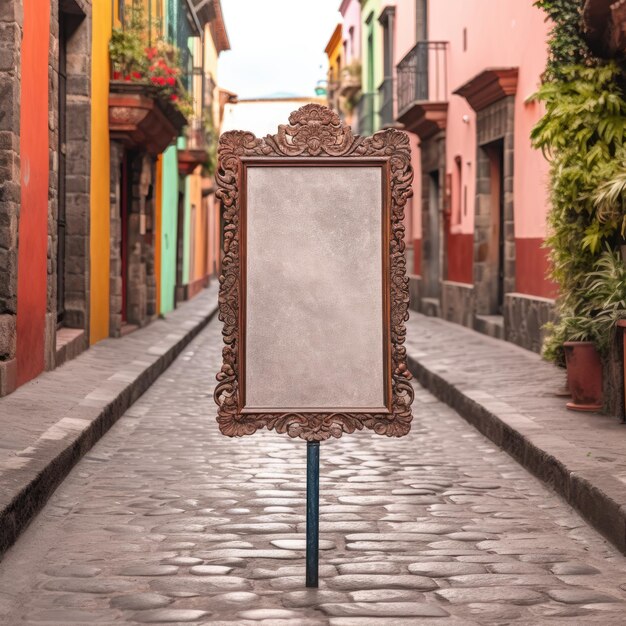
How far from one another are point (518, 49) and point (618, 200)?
7.27m

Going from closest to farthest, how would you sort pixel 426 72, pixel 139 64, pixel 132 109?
1. pixel 132 109
2. pixel 139 64
3. pixel 426 72

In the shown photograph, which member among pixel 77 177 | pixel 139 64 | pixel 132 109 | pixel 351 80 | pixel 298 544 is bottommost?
pixel 298 544

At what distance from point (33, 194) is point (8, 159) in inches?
44.4

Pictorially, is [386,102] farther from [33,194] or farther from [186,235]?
[33,194]

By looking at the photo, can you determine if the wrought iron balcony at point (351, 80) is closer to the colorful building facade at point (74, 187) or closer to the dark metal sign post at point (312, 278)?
the colorful building facade at point (74, 187)

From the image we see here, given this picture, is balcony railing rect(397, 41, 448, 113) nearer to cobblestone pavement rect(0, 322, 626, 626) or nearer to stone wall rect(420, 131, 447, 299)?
stone wall rect(420, 131, 447, 299)

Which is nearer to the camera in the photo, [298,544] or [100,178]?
[298,544]

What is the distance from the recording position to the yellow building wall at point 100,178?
1462cm

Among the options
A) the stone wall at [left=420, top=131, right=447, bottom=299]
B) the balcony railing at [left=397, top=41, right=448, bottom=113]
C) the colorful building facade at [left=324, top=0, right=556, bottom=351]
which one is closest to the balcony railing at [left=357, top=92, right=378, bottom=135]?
the colorful building facade at [left=324, top=0, right=556, bottom=351]

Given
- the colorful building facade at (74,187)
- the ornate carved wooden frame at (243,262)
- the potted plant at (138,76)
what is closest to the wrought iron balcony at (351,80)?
the colorful building facade at (74,187)

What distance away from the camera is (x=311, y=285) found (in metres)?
4.82

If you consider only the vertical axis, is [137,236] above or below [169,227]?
below

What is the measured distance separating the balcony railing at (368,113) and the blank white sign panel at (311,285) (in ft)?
83.1

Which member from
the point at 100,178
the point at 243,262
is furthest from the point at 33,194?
the point at 243,262
